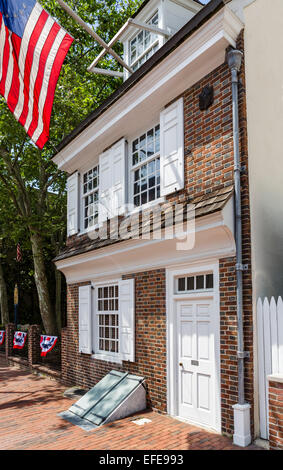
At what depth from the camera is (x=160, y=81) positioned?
293 inches

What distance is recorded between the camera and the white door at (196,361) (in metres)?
6.25

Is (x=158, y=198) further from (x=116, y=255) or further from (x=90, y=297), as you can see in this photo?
(x=90, y=297)

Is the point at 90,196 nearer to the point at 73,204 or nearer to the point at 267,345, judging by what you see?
the point at 73,204

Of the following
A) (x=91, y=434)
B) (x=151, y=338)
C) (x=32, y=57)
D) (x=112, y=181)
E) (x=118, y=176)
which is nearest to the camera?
(x=91, y=434)

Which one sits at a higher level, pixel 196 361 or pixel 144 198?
pixel 144 198

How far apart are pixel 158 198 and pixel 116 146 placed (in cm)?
211

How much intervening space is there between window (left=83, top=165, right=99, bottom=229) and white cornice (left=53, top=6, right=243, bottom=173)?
443mm

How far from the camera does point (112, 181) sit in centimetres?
941

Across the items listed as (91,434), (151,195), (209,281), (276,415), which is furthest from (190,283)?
(91,434)

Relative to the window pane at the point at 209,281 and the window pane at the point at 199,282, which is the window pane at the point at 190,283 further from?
the window pane at the point at 209,281

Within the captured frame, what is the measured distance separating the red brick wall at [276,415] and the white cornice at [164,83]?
16.0ft

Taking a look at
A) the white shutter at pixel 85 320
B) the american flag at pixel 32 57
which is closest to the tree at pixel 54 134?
the white shutter at pixel 85 320

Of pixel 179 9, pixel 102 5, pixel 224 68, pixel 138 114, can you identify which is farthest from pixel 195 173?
pixel 102 5

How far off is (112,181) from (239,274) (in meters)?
4.57
